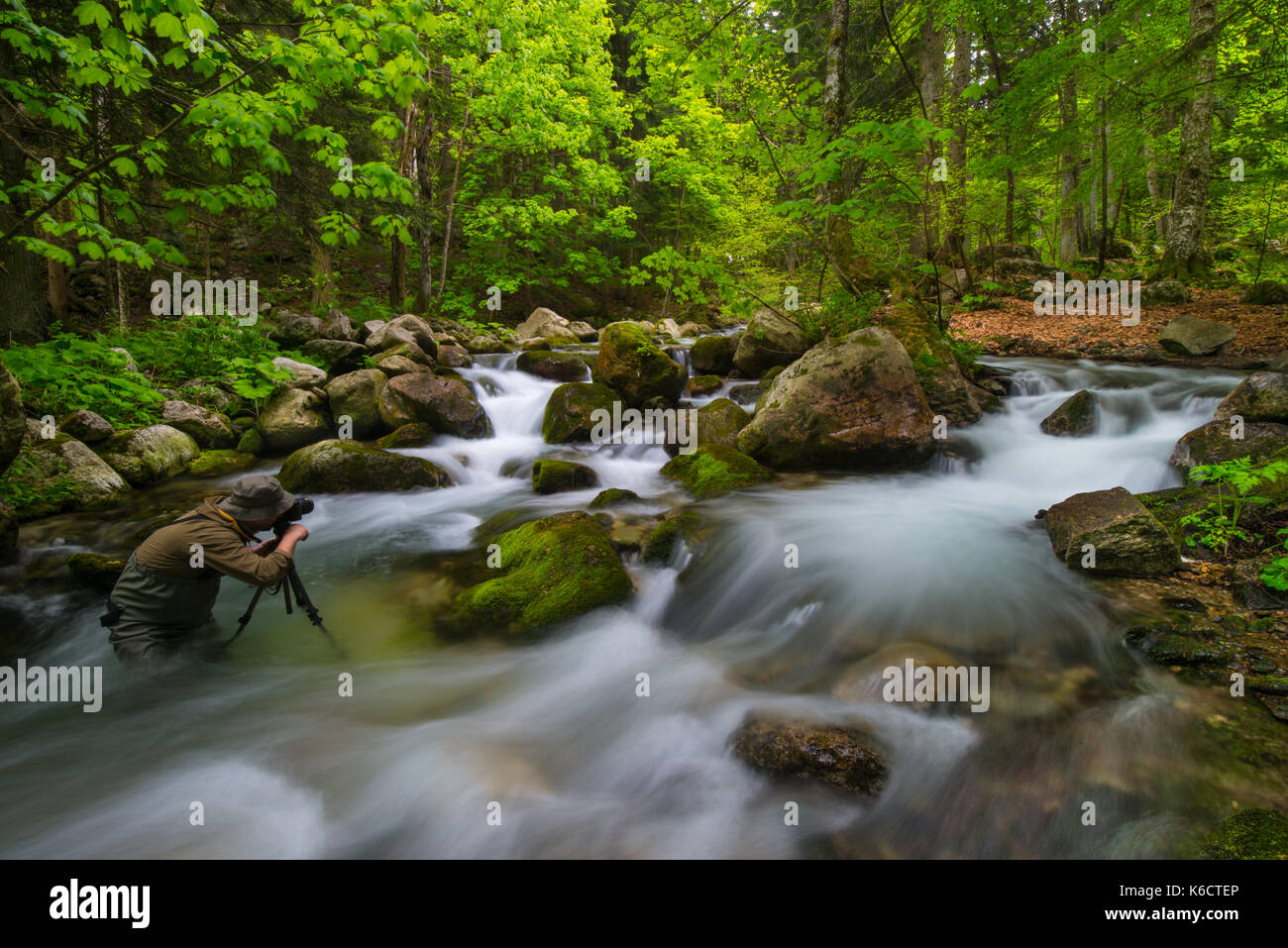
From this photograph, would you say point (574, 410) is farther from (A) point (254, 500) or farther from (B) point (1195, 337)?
(B) point (1195, 337)

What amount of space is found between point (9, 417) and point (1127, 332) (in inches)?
645

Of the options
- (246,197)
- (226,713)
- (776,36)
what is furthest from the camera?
(776,36)

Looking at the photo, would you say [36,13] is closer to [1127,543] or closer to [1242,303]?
[1127,543]

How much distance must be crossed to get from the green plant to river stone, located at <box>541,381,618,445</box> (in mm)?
7388

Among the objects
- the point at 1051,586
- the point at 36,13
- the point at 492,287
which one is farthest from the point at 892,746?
the point at 492,287

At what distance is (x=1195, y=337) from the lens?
9633 mm

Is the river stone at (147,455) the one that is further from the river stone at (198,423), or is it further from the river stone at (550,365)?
the river stone at (550,365)

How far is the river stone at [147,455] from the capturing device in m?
7.47

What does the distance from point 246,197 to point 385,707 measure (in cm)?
394

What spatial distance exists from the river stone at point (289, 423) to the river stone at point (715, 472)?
19.6 feet

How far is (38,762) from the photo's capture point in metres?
3.58

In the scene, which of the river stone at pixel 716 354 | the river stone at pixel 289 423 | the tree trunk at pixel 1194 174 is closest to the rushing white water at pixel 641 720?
the river stone at pixel 289 423

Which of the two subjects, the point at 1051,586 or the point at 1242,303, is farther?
the point at 1242,303
